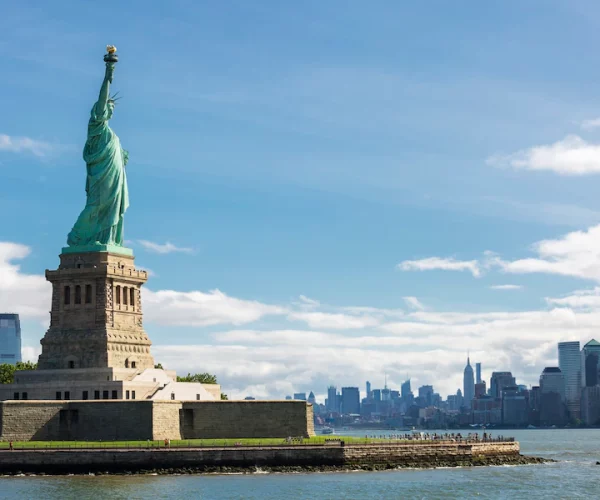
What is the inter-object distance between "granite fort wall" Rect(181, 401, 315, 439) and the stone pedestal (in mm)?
8073

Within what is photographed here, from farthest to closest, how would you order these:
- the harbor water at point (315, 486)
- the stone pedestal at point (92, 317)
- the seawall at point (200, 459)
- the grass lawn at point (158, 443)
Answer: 1. the stone pedestal at point (92, 317)
2. the grass lawn at point (158, 443)
3. the seawall at point (200, 459)
4. the harbor water at point (315, 486)

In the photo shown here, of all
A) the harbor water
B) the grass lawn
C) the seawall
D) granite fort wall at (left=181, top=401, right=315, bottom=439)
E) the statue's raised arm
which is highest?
the statue's raised arm

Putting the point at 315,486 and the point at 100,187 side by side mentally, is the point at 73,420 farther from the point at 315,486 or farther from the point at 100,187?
the point at 315,486

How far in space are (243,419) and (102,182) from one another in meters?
22.8

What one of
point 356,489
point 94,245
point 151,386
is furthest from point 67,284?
point 356,489

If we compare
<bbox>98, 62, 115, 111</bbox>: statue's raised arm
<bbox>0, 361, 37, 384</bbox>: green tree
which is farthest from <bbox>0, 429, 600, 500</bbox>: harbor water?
<bbox>0, 361, 37, 384</bbox>: green tree

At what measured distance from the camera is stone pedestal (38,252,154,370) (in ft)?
325

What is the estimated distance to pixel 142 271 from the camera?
10412cm

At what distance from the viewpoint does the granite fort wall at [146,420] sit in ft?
300

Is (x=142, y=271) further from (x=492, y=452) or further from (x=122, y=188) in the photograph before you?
(x=492, y=452)

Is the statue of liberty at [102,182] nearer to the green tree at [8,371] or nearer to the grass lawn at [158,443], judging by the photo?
the grass lawn at [158,443]

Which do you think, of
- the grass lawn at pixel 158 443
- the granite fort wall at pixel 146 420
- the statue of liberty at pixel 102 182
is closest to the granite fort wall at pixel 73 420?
the granite fort wall at pixel 146 420

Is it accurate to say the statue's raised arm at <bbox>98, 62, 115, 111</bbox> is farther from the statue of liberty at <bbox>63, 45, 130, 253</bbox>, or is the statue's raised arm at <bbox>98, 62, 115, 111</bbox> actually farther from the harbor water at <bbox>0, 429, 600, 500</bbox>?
the harbor water at <bbox>0, 429, 600, 500</bbox>

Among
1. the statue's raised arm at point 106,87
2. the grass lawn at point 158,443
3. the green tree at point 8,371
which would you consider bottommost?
the grass lawn at point 158,443
